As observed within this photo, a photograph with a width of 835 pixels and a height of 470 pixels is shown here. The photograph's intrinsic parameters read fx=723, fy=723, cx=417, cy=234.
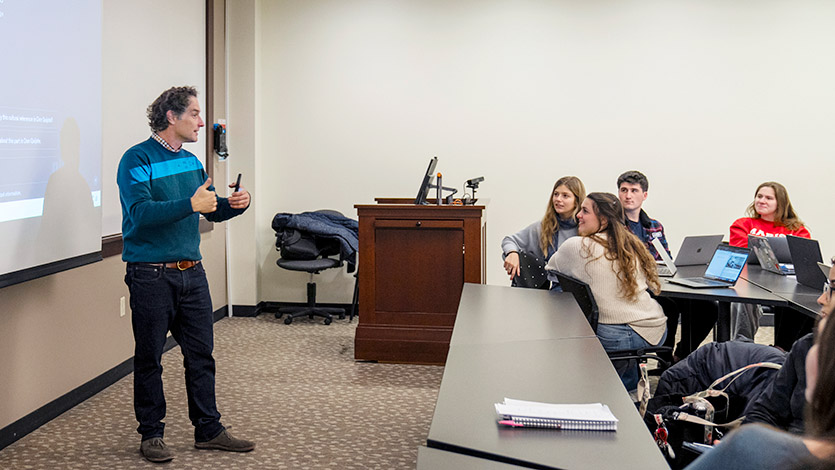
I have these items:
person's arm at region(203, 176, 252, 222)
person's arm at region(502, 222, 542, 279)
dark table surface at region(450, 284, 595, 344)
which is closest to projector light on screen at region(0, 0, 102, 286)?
person's arm at region(203, 176, 252, 222)

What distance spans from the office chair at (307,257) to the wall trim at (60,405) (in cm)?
187

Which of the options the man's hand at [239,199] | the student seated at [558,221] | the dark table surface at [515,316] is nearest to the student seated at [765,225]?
the student seated at [558,221]

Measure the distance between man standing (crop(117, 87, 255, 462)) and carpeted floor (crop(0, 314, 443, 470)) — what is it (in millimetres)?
192

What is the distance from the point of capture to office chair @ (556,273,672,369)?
3557mm

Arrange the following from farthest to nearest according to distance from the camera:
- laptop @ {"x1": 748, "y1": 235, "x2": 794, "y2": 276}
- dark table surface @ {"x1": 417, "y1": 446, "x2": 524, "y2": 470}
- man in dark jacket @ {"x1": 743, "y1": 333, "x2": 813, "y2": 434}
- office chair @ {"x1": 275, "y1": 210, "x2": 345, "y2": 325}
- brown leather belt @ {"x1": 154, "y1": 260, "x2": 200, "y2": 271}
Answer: office chair @ {"x1": 275, "y1": 210, "x2": 345, "y2": 325} → laptop @ {"x1": 748, "y1": 235, "x2": 794, "y2": 276} → brown leather belt @ {"x1": 154, "y1": 260, "x2": 200, "y2": 271} → man in dark jacket @ {"x1": 743, "y1": 333, "x2": 813, "y2": 434} → dark table surface @ {"x1": 417, "y1": 446, "x2": 524, "y2": 470}

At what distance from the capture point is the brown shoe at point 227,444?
3383mm

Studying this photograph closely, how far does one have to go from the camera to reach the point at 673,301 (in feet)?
15.3

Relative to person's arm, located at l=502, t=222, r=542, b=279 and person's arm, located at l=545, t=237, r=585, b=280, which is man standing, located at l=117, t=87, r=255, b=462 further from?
person's arm, located at l=502, t=222, r=542, b=279

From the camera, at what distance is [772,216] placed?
5250mm

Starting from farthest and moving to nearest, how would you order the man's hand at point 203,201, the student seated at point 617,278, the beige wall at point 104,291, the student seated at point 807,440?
the student seated at point 617,278 < the beige wall at point 104,291 < the man's hand at point 203,201 < the student seated at point 807,440

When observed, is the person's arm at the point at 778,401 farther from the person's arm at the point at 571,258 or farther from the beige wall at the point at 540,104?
the beige wall at the point at 540,104

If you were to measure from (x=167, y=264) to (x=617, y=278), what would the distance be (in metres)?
2.16

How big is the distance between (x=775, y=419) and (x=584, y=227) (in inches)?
Result: 63.3

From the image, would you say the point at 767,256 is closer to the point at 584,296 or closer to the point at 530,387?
the point at 584,296
